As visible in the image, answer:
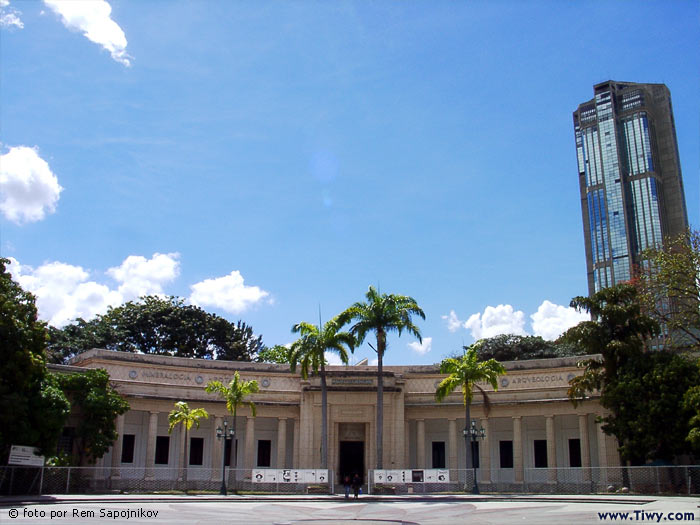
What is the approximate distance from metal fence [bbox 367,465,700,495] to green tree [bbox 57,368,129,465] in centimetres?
1626

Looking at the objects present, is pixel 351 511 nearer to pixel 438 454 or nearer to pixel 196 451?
pixel 196 451

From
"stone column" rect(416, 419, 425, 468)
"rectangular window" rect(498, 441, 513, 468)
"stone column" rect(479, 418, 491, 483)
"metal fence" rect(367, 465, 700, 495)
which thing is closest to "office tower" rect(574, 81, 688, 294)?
"rectangular window" rect(498, 441, 513, 468)

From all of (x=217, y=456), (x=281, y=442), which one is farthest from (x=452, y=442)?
(x=217, y=456)

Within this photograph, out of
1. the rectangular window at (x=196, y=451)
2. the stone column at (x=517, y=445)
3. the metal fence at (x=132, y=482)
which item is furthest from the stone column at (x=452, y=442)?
the rectangular window at (x=196, y=451)

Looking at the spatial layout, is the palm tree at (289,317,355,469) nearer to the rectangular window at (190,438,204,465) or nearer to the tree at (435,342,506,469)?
the tree at (435,342,506,469)

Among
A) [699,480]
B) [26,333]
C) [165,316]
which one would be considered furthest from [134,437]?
[699,480]

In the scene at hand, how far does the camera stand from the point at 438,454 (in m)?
49.1

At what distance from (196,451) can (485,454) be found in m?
20.9

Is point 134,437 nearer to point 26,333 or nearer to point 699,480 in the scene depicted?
point 26,333

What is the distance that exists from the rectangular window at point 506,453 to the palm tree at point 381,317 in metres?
12.5

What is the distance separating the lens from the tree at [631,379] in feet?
115

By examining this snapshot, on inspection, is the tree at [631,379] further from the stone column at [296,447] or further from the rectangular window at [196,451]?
the rectangular window at [196,451]

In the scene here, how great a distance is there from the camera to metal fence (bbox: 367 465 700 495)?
33938 millimetres

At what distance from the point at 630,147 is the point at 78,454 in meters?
115
